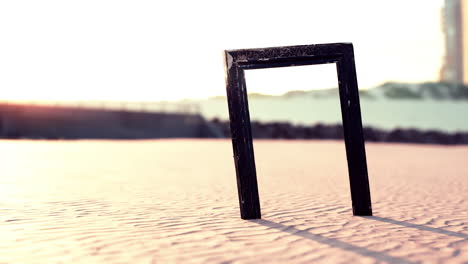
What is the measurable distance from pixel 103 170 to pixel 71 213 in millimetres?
6113

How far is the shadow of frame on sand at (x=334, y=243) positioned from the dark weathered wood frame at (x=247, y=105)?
418 millimetres

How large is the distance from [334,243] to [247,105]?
1798 millimetres

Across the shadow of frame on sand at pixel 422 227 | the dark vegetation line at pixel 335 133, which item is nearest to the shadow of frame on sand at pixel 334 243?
the shadow of frame on sand at pixel 422 227

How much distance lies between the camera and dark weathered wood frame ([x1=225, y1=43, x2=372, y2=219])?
5.54m

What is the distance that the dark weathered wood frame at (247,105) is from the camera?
5539mm

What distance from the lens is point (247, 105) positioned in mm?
5535

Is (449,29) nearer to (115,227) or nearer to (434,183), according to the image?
(434,183)

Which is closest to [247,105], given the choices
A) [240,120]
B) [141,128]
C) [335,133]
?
[240,120]

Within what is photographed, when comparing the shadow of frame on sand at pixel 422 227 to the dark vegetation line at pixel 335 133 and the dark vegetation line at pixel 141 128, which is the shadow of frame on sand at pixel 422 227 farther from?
the dark vegetation line at pixel 335 133

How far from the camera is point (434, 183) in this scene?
412 inches

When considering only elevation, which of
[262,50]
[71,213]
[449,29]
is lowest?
[71,213]

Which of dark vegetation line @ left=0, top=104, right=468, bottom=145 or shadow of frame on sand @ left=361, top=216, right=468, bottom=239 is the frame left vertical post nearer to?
shadow of frame on sand @ left=361, top=216, right=468, bottom=239

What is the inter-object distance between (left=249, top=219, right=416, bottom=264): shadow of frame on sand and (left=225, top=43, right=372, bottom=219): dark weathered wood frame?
418 mm

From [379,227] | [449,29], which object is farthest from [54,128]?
[449,29]
